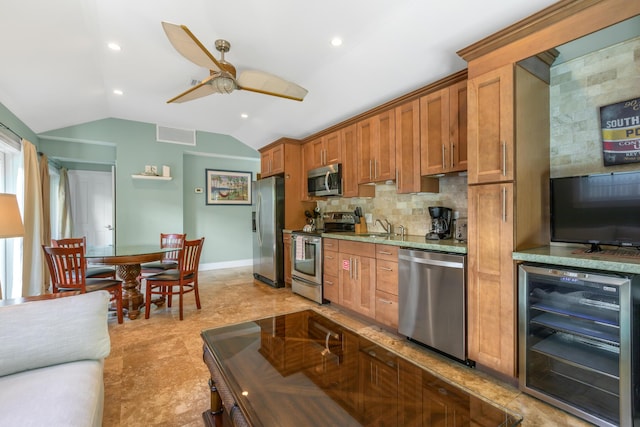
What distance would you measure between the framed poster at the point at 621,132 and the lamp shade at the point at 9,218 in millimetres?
3952

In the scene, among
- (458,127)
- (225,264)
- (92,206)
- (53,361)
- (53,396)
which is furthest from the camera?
(225,264)

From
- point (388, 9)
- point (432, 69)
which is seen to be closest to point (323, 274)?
point (432, 69)

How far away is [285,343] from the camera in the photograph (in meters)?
1.66

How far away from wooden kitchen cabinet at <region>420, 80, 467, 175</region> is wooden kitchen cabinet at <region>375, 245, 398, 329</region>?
885 millimetres

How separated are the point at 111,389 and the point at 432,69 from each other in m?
3.67

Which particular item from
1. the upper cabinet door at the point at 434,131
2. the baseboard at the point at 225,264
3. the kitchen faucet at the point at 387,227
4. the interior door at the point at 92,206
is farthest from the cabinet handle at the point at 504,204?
the interior door at the point at 92,206

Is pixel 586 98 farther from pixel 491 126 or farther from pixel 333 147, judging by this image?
pixel 333 147

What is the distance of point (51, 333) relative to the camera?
4.54 ft

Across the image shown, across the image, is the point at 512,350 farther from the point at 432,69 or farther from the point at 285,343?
the point at 432,69

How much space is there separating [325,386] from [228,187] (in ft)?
18.4

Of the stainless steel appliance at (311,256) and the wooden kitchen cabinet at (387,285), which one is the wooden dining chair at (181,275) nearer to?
the stainless steel appliance at (311,256)

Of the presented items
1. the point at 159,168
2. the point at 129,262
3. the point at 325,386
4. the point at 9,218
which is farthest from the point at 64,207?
the point at 325,386

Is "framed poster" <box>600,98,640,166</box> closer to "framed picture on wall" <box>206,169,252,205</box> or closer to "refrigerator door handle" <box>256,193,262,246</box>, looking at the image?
"refrigerator door handle" <box>256,193,262,246</box>

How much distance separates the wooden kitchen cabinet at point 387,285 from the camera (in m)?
2.78
